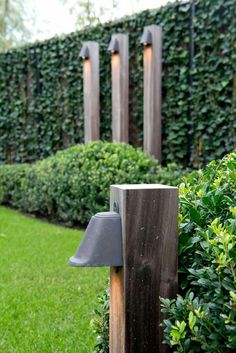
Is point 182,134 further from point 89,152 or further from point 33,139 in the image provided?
point 33,139

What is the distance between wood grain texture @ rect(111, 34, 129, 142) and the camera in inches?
250

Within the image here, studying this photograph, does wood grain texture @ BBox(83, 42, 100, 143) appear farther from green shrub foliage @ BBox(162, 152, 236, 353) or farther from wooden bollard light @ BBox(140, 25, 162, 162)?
Answer: green shrub foliage @ BBox(162, 152, 236, 353)

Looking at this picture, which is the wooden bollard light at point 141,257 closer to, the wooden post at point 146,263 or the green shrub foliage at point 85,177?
the wooden post at point 146,263

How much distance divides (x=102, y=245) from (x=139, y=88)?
557cm

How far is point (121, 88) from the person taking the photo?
6.37 metres

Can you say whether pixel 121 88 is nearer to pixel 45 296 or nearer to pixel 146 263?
pixel 45 296

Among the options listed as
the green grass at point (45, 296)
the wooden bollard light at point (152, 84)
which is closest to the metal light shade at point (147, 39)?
the wooden bollard light at point (152, 84)

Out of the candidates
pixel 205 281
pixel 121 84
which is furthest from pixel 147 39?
pixel 205 281

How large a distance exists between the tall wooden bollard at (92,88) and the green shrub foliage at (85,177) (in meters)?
0.63

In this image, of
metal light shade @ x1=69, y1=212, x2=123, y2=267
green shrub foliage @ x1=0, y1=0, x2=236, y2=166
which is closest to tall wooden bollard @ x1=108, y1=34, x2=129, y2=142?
green shrub foliage @ x1=0, y1=0, x2=236, y2=166

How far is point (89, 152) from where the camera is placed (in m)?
5.82

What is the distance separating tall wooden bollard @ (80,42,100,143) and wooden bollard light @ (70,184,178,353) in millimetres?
5573

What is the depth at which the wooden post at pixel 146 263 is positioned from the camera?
51.6 inches

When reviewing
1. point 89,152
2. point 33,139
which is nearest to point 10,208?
point 33,139
